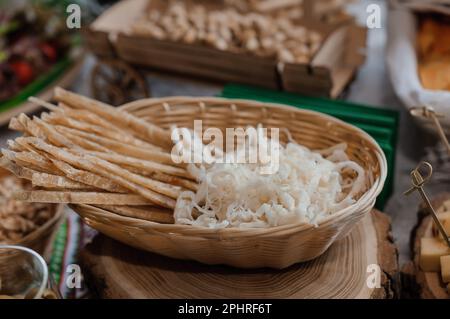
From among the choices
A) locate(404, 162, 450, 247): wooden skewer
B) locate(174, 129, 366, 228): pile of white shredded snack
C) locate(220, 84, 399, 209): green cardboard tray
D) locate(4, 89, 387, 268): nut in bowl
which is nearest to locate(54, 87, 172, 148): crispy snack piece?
locate(4, 89, 387, 268): nut in bowl

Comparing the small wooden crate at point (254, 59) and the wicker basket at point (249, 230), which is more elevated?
the small wooden crate at point (254, 59)

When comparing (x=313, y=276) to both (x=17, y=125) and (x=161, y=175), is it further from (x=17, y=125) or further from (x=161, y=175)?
(x=17, y=125)

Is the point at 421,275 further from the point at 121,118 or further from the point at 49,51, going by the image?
the point at 49,51

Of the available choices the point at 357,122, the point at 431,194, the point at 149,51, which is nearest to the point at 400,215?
the point at 431,194

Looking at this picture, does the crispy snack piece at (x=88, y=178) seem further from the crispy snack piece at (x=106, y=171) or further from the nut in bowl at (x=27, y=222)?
the nut in bowl at (x=27, y=222)

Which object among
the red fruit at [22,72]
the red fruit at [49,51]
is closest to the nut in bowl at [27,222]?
the red fruit at [22,72]

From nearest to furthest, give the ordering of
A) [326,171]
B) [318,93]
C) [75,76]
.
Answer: [326,171] → [318,93] → [75,76]

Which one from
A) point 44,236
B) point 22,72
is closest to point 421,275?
point 44,236
